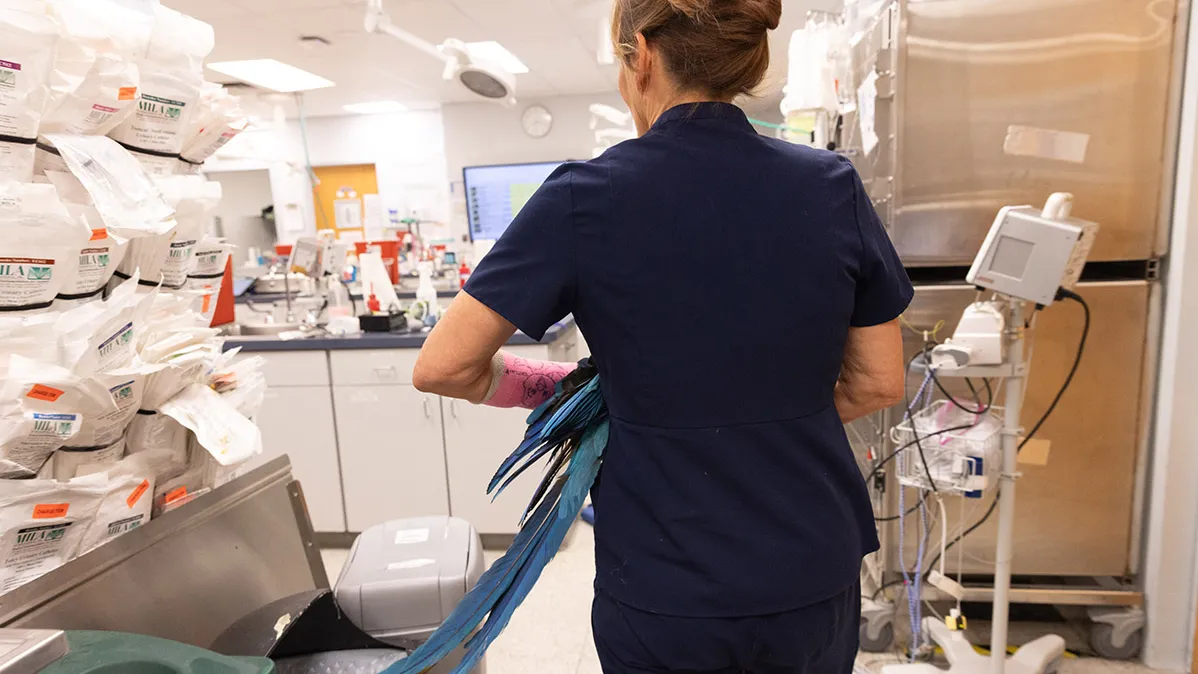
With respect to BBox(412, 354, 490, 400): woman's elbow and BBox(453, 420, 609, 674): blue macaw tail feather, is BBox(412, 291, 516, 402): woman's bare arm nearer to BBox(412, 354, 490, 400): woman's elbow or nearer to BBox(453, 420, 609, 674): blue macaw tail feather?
BBox(412, 354, 490, 400): woman's elbow

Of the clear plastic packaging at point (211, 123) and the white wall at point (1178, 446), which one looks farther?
the white wall at point (1178, 446)

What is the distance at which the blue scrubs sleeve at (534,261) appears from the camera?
0.81 metres

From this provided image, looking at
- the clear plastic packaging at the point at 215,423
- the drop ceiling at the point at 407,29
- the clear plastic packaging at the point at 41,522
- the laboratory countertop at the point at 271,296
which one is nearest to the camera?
the clear plastic packaging at the point at 41,522

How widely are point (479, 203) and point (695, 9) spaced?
24.5 ft

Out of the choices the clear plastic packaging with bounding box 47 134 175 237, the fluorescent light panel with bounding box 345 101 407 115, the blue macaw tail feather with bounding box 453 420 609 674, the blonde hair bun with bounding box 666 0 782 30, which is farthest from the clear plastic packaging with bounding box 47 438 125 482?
the fluorescent light panel with bounding box 345 101 407 115

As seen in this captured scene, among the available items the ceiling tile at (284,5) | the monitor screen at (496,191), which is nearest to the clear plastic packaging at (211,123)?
the ceiling tile at (284,5)

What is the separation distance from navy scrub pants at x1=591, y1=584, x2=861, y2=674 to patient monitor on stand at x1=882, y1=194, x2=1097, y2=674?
3.09 ft

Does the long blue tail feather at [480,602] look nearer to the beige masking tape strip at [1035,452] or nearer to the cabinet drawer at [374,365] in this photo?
the beige masking tape strip at [1035,452]

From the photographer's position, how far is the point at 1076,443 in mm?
2072

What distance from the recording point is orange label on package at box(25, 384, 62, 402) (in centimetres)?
97

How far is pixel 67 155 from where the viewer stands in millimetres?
1019

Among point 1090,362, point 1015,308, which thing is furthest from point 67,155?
point 1090,362

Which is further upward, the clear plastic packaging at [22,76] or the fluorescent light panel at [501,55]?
the fluorescent light panel at [501,55]

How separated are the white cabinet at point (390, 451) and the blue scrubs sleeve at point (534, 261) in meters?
2.15
